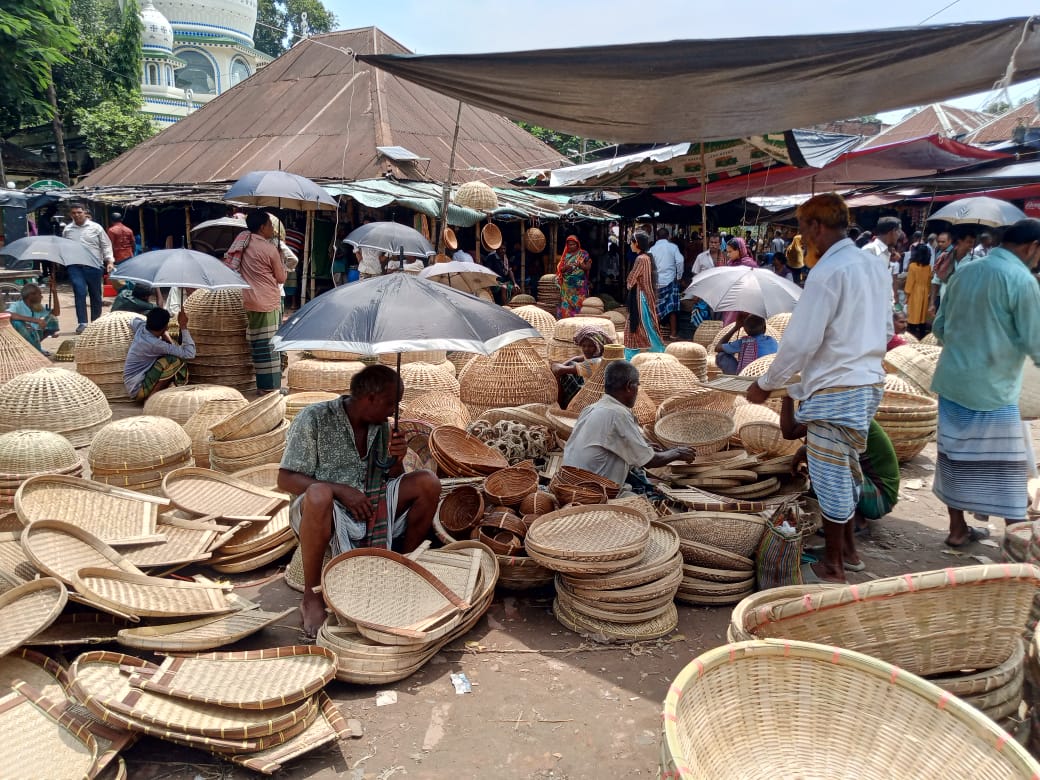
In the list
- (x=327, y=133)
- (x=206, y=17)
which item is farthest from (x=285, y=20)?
(x=327, y=133)

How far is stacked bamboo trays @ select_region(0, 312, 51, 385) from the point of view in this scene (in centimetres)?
611

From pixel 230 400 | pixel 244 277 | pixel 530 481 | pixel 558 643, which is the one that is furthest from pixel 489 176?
pixel 558 643

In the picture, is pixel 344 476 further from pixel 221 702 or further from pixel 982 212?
pixel 982 212

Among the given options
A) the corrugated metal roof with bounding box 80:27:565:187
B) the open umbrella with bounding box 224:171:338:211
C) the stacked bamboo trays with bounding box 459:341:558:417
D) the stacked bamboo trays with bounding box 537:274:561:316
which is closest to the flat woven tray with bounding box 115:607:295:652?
the stacked bamboo trays with bounding box 459:341:558:417

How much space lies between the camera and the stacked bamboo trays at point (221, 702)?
2.24m

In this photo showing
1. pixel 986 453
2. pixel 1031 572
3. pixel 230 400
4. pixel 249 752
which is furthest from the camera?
pixel 230 400

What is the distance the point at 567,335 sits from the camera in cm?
797

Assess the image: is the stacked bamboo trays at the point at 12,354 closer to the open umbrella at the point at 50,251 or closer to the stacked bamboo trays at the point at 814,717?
the open umbrella at the point at 50,251

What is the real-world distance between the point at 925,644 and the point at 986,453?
203cm

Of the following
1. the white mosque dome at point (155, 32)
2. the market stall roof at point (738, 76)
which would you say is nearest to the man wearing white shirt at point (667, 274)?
the market stall roof at point (738, 76)

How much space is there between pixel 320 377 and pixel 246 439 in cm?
159

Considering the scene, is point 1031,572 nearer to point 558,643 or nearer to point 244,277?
point 558,643

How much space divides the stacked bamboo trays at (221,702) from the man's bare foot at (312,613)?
0.43m

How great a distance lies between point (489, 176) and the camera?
1631 cm
